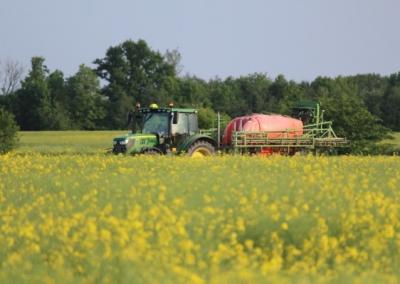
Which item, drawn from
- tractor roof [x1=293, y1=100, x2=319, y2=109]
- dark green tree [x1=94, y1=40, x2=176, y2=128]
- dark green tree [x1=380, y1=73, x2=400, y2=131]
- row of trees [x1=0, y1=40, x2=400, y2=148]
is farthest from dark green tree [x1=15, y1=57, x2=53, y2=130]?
tractor roof [x1=293, y1=100, x2=319, y2=109]

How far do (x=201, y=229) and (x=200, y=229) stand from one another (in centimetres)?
3

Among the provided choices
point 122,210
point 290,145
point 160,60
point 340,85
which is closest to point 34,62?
point 160,60

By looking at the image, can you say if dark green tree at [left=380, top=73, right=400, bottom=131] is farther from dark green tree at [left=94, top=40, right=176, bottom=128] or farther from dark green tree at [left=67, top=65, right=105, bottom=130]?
dark green tree at [left=67, top=65, right=105, bottom=130]

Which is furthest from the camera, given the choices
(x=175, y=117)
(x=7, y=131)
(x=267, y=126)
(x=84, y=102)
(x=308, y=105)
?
(x=84, y=102)

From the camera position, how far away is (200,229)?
7805 mm

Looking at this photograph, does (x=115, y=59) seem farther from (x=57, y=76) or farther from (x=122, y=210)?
(x=122, y=210)

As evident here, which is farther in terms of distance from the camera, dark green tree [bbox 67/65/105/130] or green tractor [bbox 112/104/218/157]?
dark green tree [bbox 67/65/105/130]

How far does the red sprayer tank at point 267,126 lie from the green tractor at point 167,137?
3730 mm

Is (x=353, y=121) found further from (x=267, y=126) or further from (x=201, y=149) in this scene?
(x=201, y=149)

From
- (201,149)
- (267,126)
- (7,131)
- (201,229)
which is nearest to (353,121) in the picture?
(267,126)

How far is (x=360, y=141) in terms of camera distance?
3794cm

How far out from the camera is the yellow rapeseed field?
641 cm

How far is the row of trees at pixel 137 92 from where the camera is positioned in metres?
76.6

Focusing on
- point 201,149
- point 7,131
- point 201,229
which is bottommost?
point 201,229
